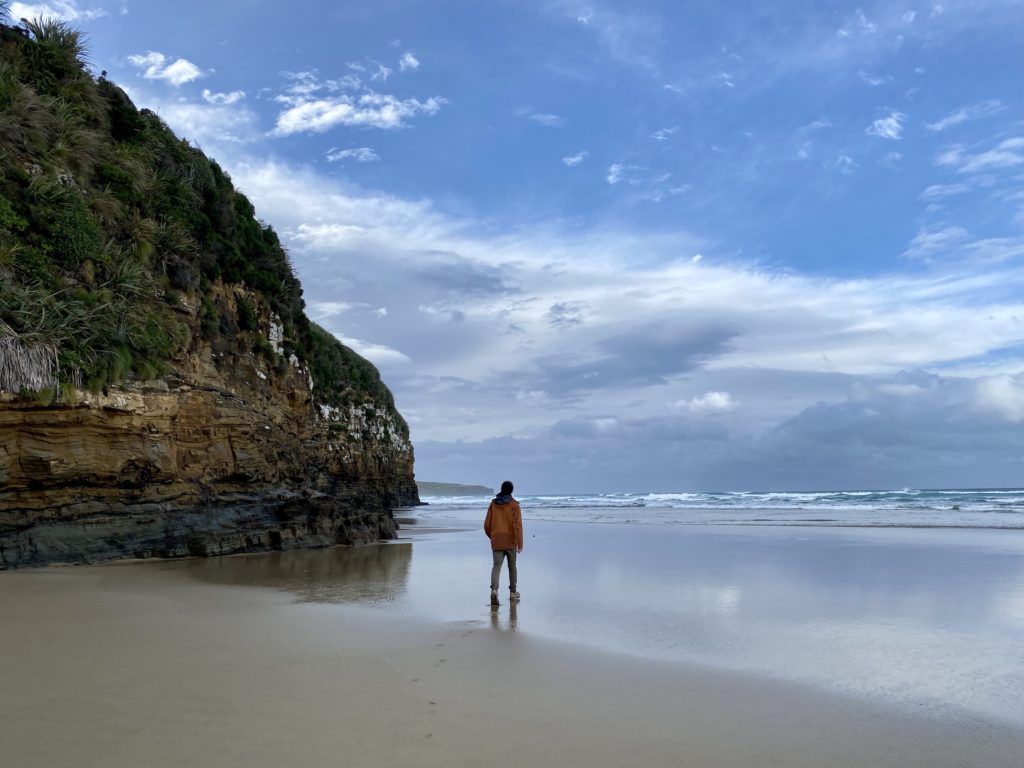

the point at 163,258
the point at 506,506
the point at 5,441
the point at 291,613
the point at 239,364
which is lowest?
the point at 291,613

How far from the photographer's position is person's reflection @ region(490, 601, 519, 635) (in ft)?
25.2

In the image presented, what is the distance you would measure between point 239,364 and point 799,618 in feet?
49.7

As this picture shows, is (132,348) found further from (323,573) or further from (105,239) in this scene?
(323,573)

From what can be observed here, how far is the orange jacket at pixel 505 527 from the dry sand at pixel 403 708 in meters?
2.20

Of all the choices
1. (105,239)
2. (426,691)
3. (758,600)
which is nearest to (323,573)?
(758,600)

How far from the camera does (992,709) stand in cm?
505

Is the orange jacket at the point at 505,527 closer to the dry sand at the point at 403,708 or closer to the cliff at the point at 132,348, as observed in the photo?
the dry sand at the point at 403,708

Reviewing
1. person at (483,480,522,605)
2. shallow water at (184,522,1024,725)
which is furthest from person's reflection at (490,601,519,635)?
person at (483,480,522,605)

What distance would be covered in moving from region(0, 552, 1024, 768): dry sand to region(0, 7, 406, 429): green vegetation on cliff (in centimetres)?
619

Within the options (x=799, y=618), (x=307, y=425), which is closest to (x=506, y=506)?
(x=799, y=618)

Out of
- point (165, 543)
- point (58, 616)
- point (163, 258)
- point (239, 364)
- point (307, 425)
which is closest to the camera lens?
point (58, 616)

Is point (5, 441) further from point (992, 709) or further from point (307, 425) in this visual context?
point (992, 709)

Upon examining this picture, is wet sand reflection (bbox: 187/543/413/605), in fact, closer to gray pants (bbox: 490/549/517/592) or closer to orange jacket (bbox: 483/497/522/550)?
gray pants (bbox: 490/549/517/592)

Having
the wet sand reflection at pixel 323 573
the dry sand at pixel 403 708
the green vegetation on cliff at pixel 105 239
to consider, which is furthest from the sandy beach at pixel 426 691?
the green vegetation on cliff at pixel 105 239
